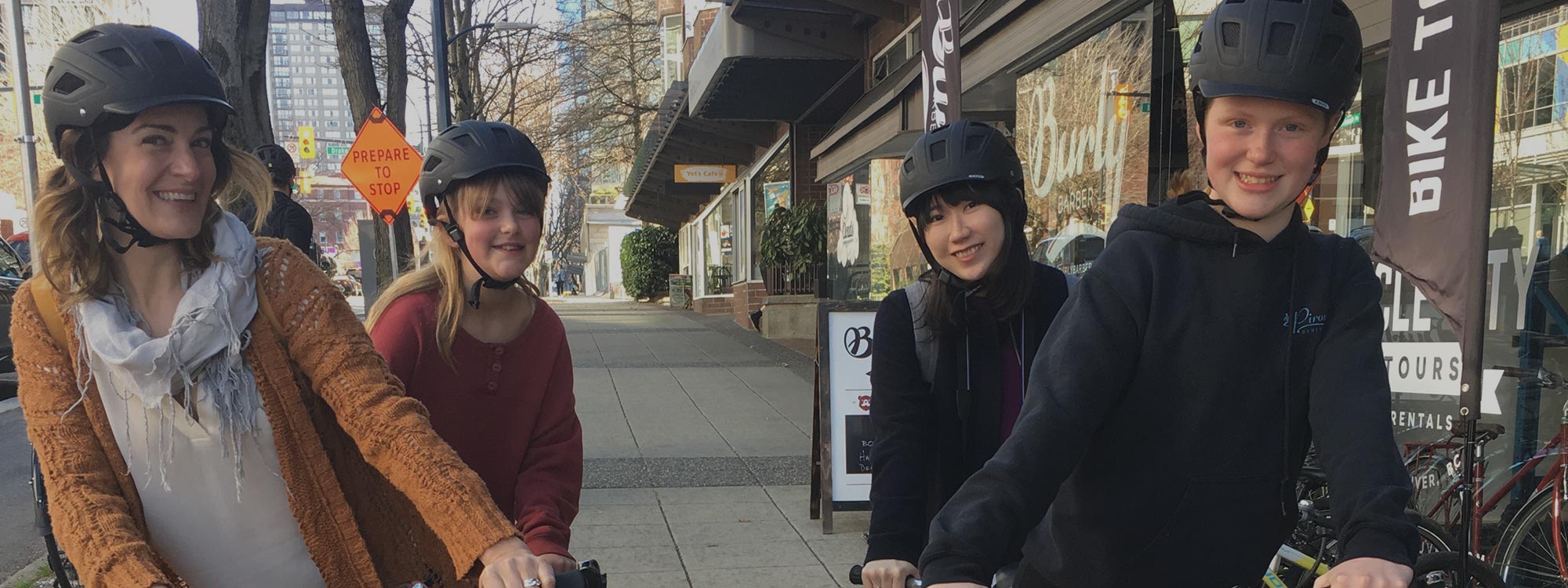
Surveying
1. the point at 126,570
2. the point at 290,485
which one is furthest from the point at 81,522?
the point at 290,485

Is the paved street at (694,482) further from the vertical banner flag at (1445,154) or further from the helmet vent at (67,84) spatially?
the helmet vent at (67,84)

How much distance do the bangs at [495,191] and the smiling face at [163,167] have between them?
24.6 inches

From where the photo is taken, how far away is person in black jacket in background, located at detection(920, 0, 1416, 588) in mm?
1464

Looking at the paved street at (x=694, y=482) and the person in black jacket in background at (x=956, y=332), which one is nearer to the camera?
the person in black jacket in background at (x=956, y=332)

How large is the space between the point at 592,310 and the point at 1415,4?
2652 cm

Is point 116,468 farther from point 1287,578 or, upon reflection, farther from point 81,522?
point 1287,578

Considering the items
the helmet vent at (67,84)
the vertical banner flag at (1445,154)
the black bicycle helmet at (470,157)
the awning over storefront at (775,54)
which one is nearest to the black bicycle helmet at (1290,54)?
the black bicycle helmet at (470,157)

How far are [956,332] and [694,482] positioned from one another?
4.93 meters

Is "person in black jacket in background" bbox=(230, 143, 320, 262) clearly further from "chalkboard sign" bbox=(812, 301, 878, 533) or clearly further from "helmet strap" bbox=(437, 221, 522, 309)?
"helmet strap" bbox=(437, 221, 522, 309)

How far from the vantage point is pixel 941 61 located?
21.6 ft

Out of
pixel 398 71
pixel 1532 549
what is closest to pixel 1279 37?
pixel 1532 549

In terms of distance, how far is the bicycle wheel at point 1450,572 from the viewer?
355 cm

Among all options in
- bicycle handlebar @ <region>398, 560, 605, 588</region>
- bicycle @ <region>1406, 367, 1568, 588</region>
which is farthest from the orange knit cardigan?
bicycle @ <region>1406, 367, 1568, 588</region>

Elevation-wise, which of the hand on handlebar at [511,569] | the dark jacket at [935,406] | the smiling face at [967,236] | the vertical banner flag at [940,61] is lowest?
the hand on handlebar at [511,569]
